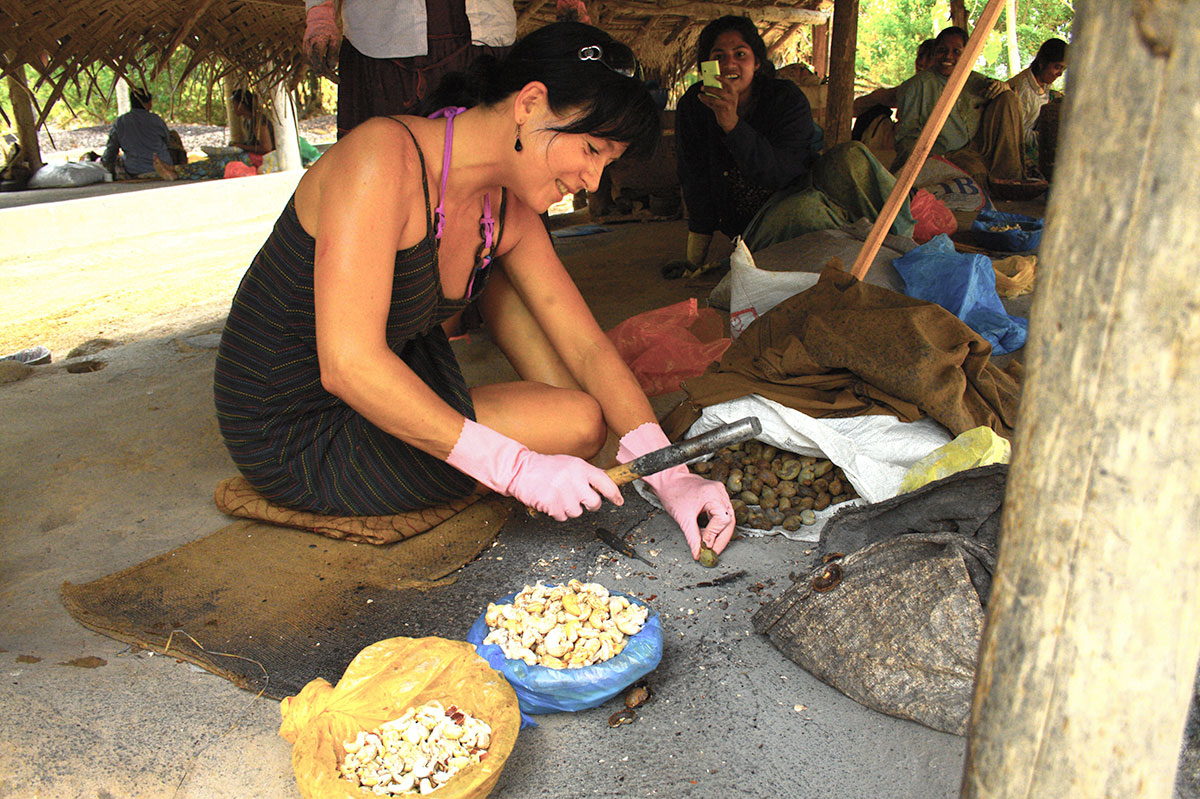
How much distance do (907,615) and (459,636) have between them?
86 centimetres

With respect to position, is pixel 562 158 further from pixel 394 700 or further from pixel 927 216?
pixel 927 216

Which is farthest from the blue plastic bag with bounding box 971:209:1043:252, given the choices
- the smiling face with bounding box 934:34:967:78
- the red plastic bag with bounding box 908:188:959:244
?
the smiling face with bounding box 934:34:967:78

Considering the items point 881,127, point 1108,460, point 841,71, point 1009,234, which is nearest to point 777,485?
point 1108,460

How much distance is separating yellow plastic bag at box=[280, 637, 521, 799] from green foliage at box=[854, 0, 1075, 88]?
1693 centimetres

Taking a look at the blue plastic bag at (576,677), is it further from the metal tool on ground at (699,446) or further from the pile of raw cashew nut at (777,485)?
the pile of raw cashew nut at (777,485)

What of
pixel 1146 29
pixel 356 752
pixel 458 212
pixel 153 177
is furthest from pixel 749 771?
pixel 153 177

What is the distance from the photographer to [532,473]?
178 centimetres

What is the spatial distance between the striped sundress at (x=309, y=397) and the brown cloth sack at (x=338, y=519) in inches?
0.8

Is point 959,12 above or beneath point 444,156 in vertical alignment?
above

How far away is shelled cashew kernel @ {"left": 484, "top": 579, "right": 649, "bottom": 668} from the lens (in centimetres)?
147

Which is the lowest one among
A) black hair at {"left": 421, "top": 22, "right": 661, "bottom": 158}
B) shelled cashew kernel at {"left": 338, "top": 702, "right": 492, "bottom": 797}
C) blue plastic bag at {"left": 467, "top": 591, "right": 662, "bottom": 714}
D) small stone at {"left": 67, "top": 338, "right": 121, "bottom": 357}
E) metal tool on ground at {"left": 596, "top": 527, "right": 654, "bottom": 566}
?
small stone at {"left": 67, "top": 338, "right": 121, "bottom": 357}

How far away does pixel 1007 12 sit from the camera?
47.5ft

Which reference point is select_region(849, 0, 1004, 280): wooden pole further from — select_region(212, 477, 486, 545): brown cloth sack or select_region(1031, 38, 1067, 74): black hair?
select_region(1031, 38, 1067, 74): black hair

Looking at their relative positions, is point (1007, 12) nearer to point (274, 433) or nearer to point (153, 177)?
point (153, 177)
